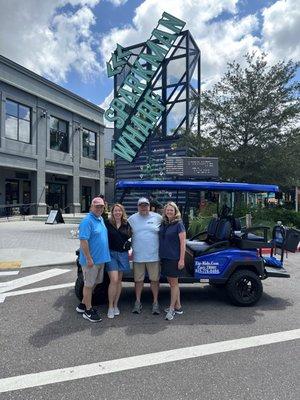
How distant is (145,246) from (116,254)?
1.43ft

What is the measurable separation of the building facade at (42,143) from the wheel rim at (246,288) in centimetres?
2225

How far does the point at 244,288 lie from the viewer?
19.2ft

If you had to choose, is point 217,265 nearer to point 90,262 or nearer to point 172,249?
point 172,249

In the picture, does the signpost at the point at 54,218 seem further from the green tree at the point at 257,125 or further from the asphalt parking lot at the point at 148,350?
the asphalt parking lot at the point at 148,350

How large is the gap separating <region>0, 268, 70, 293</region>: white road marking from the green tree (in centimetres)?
1021

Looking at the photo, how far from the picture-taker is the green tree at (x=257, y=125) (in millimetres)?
15938

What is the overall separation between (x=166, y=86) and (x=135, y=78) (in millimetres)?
2270

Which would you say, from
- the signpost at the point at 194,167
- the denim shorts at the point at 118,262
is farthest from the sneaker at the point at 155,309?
the signpost at the point at 194,167

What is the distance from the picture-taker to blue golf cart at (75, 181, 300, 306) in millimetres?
5766

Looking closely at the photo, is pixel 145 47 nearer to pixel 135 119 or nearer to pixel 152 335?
pixel 135 119

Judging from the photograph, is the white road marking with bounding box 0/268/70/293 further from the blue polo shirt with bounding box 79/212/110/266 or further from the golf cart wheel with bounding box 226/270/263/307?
the golf cart wheel with bounding box 226/270/263/307

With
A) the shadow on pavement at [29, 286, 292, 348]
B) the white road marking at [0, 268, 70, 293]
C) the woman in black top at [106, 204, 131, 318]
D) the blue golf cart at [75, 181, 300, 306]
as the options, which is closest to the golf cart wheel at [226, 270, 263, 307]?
the blue golf cart at [75, 181, 300, 306]

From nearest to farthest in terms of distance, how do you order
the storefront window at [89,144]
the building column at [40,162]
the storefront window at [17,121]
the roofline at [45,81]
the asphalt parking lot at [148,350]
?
the asphalt parking lot at [148,350], the roofline at [45,81], the storefront window at [17,121], the building column at [40,162], the storefront window at [89,144]

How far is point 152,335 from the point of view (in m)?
4.56
